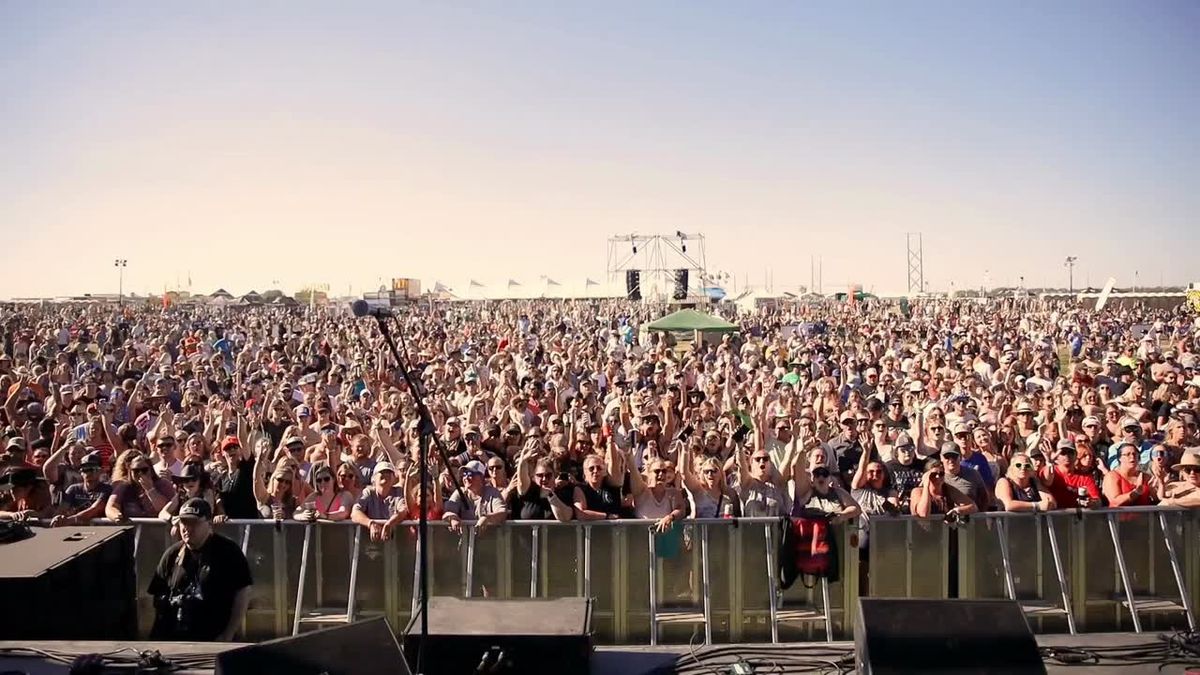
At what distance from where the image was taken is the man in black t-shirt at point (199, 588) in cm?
486

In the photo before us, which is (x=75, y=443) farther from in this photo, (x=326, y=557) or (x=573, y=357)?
(x=573, y=357)

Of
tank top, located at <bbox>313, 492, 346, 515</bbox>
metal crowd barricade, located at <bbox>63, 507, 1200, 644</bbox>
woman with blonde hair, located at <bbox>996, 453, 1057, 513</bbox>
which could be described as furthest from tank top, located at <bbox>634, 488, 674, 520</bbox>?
woman with blonde hair, located at <bbox>996, 453, 1057, 513</bbox>

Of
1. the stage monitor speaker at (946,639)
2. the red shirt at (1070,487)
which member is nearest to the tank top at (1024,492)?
the red shirt at (1070,487)

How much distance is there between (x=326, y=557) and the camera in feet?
19.5

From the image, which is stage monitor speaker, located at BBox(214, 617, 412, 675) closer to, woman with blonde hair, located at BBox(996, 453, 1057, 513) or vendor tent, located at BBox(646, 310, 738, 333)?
woman with blonde hair, located at BBox(996, 453, 1057, 513)

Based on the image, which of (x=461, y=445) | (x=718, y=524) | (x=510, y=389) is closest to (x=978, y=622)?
(x=718, y=524)

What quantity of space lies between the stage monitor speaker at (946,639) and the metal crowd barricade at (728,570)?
2.46m

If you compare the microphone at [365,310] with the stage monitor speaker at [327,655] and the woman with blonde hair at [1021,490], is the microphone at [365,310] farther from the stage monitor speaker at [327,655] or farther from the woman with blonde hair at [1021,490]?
the woman with blonde hair at [1021,490]

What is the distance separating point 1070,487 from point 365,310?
Answer: 5.72m

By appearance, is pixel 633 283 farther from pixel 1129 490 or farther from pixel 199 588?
pixel 199 588

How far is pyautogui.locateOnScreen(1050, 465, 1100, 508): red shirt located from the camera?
659 centimetres

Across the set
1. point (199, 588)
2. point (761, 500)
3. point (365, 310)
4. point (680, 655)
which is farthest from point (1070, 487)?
point (199, 588)

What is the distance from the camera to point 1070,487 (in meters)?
6.77

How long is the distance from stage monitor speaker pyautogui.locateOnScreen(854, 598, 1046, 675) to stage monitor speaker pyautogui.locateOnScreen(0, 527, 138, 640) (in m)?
3.66
